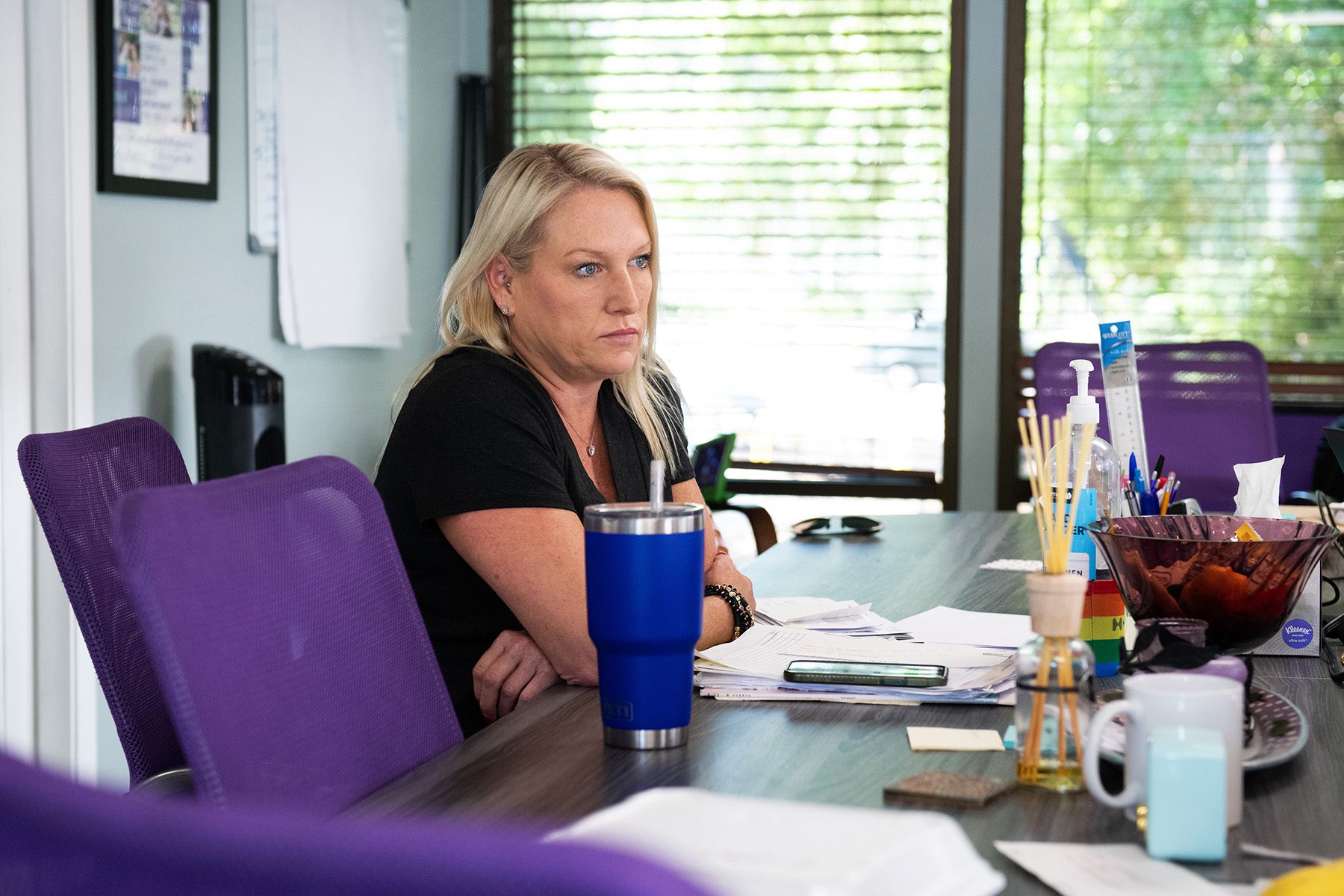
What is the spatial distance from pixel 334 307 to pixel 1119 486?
8.24ft

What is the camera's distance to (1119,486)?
1649mm

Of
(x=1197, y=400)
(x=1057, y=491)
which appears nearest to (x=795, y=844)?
(x=1057, y=491)

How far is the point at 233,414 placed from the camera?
2.90 m

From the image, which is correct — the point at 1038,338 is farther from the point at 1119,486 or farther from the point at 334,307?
the point at 1119,486

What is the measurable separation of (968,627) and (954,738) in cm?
46

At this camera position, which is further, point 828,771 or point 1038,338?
point 1038,338

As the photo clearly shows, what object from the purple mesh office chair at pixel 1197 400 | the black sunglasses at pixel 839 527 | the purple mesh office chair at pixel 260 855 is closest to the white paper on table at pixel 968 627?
the black sunglasses at pixel 839 527

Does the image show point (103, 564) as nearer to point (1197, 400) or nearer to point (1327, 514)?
point (1327, 514)

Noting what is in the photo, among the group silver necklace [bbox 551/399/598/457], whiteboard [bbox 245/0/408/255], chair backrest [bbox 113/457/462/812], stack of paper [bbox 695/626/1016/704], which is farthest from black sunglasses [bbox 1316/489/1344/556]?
whiteboard [bbox 245/0/408/255]

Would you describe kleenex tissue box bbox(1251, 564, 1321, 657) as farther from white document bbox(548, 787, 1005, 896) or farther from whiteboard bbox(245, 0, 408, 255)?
whiteboard bbox(245, 0, 408, 255)

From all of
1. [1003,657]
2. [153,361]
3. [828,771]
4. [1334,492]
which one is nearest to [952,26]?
[1334,492]

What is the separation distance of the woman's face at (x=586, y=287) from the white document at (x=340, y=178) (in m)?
1.85

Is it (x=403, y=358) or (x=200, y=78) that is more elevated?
(x=200, y=78)

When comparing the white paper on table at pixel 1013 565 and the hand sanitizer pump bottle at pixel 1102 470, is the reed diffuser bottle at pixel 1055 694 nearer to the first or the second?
the hand sanitizer pump bottle at pixel 1102 470
